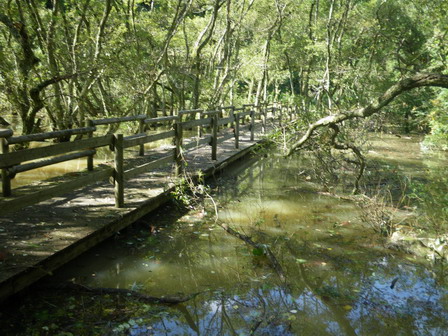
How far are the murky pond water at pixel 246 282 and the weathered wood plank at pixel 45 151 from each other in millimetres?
1410

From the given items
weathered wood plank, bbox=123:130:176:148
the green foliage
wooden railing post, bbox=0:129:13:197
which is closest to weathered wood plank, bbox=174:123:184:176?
weathered wood plank, bbox=123:130:176:148

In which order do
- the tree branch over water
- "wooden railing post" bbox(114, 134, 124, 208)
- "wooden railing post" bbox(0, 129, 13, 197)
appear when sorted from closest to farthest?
1. the tree branch over water
2. "wooden railing post" bbox(0, 129, 13, 197)
3. "wooden railing post" bbox(114, 134, 124, 208)

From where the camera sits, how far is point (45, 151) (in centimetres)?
504

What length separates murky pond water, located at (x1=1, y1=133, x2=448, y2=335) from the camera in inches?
161

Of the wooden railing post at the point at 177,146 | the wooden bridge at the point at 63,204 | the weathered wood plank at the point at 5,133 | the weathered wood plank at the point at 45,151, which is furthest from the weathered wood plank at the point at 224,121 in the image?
the weathered wood plank at the point at 5,133

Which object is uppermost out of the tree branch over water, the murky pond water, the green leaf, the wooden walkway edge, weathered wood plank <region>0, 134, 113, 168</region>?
the tree branch over water

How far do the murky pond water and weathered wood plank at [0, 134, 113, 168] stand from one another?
141cm

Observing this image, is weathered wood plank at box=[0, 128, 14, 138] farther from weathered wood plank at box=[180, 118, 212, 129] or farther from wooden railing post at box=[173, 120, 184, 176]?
weathered wood plank at box=[180, 118, 212, 129]

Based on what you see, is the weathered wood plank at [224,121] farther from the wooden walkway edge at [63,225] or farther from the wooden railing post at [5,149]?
the wooden railing post at [5,149]

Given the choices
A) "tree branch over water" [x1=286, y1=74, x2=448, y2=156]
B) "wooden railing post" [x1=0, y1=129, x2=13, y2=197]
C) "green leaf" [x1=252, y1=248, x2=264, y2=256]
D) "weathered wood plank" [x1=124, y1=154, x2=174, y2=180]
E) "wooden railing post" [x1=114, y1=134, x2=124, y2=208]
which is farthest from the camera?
"weathered wood plank" [x1=124, y1=154, x2=174, y2=180]

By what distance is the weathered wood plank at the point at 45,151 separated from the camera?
4.47m

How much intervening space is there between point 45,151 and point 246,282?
2.94 meters

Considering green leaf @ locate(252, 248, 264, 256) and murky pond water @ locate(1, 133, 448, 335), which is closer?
murky pond water @ locate(1, 133, 448, 335)

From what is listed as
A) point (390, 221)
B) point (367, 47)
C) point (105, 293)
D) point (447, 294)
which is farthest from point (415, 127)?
point (105, 293)
